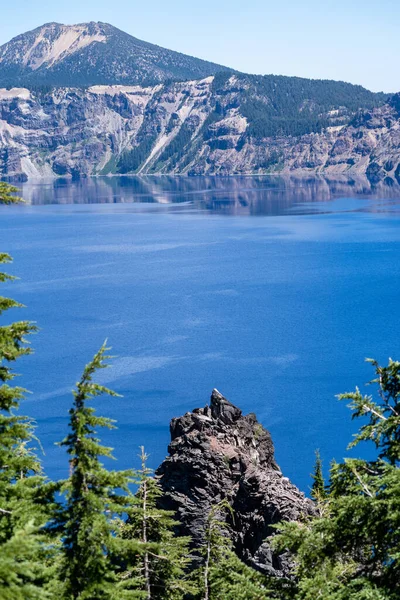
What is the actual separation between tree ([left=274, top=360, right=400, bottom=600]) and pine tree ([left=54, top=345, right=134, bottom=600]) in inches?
123

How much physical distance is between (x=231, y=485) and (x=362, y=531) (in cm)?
2337

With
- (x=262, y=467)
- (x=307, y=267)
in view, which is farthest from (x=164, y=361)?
(x=307, y=267)

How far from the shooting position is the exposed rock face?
107 ft

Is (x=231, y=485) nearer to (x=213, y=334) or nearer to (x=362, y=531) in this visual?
(x=362, y=531)

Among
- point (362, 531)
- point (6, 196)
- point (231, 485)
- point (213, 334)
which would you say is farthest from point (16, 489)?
point (213, 334)

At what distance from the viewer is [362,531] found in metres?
12.9

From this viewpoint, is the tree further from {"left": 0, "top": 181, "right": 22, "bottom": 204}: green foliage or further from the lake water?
the lake water

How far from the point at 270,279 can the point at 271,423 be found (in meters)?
74.5

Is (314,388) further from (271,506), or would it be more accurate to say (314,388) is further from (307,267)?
(307,267)

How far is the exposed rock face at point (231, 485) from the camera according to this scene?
32688mm

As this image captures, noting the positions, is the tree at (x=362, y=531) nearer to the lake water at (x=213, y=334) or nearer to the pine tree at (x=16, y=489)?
the pine tree at (x=16, y=489)

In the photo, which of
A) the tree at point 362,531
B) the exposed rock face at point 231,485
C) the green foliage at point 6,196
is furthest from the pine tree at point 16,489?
the exposed rock face at point 231,485

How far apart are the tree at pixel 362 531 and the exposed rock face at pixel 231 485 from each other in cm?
1789

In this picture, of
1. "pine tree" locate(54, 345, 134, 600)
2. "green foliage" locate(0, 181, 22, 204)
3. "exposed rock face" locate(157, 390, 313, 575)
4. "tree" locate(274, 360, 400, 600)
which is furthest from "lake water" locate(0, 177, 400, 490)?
"pine tree" locate(54, 345, 134, 600)
